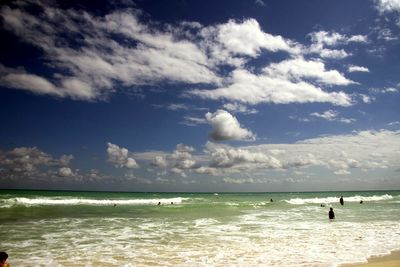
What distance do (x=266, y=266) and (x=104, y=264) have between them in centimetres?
548

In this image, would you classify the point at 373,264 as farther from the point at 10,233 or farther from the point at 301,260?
the point at 10,233

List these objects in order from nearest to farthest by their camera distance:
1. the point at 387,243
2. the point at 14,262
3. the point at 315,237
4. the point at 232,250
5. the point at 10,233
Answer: the point at 14,262
the point at 232,250
the point at 387,243
the point at 315,237
the point at 10,233

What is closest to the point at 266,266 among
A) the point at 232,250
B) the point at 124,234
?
the point at 232,250

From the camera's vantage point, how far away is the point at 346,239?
53.1 feet

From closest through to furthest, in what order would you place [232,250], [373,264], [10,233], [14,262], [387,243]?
[373,264] → [14,262] → [232,250] → [387,243] → [10,233]

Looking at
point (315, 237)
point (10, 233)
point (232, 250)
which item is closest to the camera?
point (232, 250)

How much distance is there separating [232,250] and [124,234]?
7.36 meters

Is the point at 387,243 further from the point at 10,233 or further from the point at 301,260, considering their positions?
the point at 10,233

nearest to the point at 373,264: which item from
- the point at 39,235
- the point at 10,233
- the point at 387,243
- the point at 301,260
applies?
the point at 301,260

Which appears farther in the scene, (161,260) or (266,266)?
(161,260)

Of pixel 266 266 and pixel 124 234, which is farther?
pixel 124 234

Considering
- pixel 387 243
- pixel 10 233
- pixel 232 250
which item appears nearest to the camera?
pixel 232 250

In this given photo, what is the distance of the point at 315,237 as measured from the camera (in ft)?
55.6

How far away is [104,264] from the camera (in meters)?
11.5
